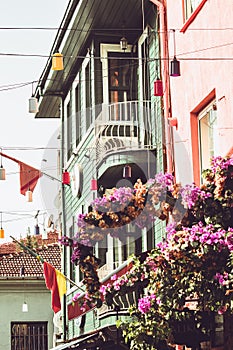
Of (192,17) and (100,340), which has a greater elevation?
(192,17)

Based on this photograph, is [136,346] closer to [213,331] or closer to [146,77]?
[213,331]

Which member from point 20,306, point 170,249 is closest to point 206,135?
point 170,249

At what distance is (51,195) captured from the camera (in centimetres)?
3328

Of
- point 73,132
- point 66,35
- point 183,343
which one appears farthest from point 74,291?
point 183,343

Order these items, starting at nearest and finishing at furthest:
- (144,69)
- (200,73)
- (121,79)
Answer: (200,73), (144,69), (121,79)

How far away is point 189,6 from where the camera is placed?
1942 cm

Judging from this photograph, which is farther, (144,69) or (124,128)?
(144,69)

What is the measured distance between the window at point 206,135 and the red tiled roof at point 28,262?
22.9 metres

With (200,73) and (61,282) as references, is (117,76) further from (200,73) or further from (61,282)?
(200,73)

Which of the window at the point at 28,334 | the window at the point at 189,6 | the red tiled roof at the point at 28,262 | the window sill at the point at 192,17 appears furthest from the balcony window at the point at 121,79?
the window at the point at 28,334

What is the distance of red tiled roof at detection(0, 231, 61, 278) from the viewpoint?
41.2 m

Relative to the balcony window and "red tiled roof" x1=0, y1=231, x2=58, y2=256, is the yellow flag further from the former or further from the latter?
"red tiled roof" x1=0, y1=231, x2=58, y2=256

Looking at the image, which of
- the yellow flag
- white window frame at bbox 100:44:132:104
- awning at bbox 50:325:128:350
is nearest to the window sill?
awning at bbox 50:325:128:350

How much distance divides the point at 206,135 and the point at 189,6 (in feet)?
8.21
